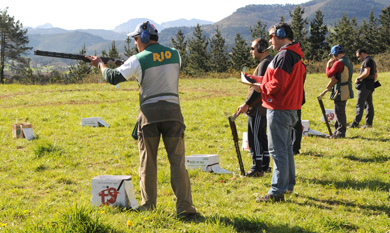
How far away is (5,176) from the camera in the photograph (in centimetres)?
669

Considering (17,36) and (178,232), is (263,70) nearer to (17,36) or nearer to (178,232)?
(178,232)

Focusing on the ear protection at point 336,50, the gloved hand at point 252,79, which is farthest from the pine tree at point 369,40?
the gloved hand at point 252,79

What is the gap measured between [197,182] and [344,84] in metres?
5.39

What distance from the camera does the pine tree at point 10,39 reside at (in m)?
77.8

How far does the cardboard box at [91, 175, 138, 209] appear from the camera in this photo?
500cm

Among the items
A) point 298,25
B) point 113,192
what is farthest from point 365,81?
point 298,25

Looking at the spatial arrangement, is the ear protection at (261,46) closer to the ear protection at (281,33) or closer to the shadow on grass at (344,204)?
the ear protection at (281,33)

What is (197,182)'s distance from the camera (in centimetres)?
632

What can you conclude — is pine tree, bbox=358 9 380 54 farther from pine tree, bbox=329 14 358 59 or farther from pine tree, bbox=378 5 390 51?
pine tree, bbox=329 14 358 59

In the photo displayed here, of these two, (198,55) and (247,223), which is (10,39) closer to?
(198,55)

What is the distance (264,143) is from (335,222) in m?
2.39

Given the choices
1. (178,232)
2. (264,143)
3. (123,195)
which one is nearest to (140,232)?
(178,232)

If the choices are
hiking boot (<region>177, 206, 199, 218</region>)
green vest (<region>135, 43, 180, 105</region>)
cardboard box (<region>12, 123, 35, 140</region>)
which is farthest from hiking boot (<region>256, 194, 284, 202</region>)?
cardboard box (<region>12, 123, 35, 140</region>)

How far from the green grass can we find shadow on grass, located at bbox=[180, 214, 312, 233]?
0.01 m
